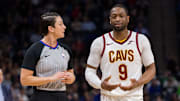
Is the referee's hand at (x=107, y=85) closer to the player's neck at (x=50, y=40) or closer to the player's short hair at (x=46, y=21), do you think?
the player's neck at (x=50, y=40)

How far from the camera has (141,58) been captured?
4379 mm

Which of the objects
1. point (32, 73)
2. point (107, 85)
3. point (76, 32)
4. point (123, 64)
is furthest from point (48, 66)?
point (76, 32)

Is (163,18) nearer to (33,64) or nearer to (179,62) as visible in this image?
(179,62)

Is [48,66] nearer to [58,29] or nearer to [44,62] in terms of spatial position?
[44,62]

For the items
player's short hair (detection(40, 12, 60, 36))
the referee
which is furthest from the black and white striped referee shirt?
player's short hair (detection(40, 12, 60, 36))

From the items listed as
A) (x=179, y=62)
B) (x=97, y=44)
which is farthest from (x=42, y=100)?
(x=179, y=62)

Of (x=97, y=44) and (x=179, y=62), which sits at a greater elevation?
(x=97, y=44)

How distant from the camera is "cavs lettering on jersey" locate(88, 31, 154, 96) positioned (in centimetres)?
430

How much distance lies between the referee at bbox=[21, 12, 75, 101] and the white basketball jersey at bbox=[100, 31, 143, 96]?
514 mm

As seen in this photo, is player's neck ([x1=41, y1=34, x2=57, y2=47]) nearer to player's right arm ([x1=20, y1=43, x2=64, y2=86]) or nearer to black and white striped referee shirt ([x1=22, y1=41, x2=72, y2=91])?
black and white striped referee shirt ([x1=22, y1=41, x2=72, y2=91])

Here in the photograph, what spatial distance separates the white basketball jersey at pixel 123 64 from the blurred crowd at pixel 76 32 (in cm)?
583

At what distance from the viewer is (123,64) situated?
14.1 ft

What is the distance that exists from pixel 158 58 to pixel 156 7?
192 cm

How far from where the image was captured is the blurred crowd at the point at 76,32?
10.8m
